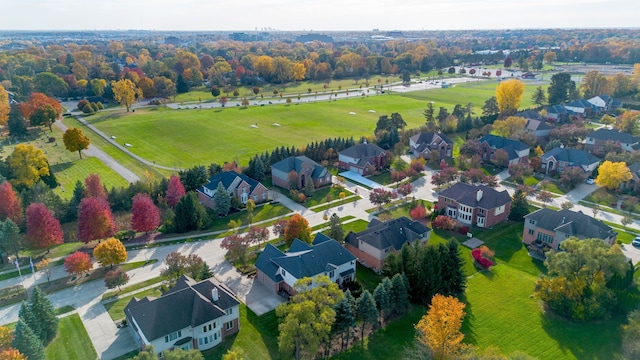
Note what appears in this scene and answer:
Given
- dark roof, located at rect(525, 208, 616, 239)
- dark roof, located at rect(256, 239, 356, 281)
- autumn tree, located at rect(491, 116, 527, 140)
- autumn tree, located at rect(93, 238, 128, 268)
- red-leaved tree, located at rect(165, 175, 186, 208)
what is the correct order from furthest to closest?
autumn tree, located at rect(491, 116, 527, 140)
red-leaved tree, located at rect(165, 175, 186, 208)
dark roof, located at rect(525, 208, 616, 239)
autumn tree, located at rect(93, 238, 128, 268)
dark roof, located at rect(256, 239, 356, 281)

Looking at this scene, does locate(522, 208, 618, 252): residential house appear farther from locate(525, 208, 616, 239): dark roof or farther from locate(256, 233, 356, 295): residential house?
locate(256, 233, 356, 295): residential house

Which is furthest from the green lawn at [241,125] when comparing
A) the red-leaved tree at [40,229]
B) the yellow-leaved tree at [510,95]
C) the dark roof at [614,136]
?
the dark roof at [614,136]

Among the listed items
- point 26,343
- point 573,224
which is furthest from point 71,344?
point 573,224

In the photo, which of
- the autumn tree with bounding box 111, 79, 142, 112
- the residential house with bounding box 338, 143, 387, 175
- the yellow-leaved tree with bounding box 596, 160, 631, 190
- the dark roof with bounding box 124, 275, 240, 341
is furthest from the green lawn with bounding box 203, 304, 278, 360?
the autumn tree with bounding box 111, 79, 142, 112

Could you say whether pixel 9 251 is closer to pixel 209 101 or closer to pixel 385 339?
pixel 385 339

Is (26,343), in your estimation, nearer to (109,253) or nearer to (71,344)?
(71,344)

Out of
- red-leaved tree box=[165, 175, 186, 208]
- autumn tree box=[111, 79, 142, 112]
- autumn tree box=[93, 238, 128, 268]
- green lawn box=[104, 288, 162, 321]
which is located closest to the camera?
green lawn box=[104, 288, 162, 321]
